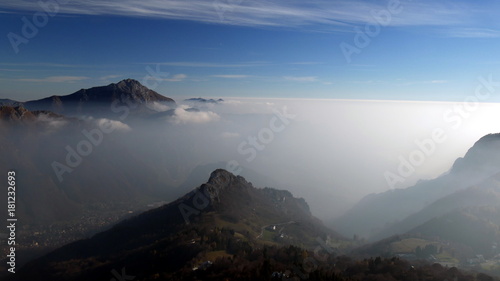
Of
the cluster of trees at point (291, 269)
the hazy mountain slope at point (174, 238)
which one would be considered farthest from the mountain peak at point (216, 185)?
the cluster of trees at point (291, 269)

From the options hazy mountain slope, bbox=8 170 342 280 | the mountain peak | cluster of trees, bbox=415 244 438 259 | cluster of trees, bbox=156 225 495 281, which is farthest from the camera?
the mountain peak

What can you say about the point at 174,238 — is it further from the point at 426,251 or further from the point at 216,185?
the point at 426,251

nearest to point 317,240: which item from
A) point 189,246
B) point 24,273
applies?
point 189,246

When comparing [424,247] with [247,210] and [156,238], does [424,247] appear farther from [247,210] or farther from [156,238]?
[156,238]

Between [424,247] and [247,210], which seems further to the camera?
[247,210]

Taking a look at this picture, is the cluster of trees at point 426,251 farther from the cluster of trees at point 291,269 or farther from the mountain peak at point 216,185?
the mountain peak at point 216,185

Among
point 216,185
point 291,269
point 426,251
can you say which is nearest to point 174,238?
point 291,269

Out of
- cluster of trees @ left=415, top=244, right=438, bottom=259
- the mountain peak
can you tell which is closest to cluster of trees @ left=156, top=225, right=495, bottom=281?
cluster of trees @ left=415, top=244, right=438, bottom=259

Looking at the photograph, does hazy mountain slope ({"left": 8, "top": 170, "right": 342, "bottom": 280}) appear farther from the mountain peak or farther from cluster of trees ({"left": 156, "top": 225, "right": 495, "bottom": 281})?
cluster of trees ({"left": 156, "top": 225, "right": 495, "bottom": 281})
